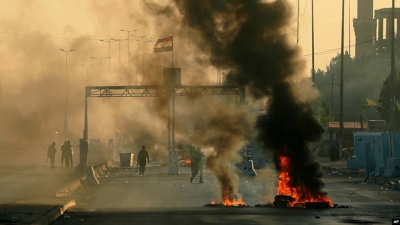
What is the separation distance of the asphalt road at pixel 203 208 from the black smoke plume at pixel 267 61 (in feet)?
6.65

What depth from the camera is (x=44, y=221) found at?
20484mm

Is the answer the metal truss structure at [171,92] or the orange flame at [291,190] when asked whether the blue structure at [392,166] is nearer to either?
the metal truss structure at [171,92]

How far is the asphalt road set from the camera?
21.3 metres

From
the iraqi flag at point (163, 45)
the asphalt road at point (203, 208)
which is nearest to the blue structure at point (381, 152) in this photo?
the asphalt road at point (203, 208)

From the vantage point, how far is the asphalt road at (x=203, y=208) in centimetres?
2128

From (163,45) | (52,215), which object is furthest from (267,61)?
(163,45)

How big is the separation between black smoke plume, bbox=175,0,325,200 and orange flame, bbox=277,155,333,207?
6.4 inches

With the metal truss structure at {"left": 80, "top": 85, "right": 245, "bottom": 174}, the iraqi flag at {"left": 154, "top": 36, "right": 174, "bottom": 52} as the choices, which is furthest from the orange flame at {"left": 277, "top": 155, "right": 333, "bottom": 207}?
the iraqi flag at {"left": 154, "top": 36, "right": 174, "bottom": 52}

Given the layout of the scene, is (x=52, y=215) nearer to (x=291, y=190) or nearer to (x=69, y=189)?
(x=291, y=190)

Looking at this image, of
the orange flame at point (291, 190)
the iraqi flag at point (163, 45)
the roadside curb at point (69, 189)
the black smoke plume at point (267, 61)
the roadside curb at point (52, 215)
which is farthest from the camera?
the iraqi flag at point (163, 45)

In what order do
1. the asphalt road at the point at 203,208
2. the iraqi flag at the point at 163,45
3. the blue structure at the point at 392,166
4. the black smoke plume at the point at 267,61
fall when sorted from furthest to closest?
1. the iraqi flag at the point at 163,45
2. the blue structure at the point at 392,166
3. the black smoke plume at the point at 267,61
4. the asphalt road at the point at 203,208

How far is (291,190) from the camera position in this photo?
87.5 feet

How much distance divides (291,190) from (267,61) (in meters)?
3.93

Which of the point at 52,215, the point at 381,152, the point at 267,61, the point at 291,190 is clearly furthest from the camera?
the point at 381,152
